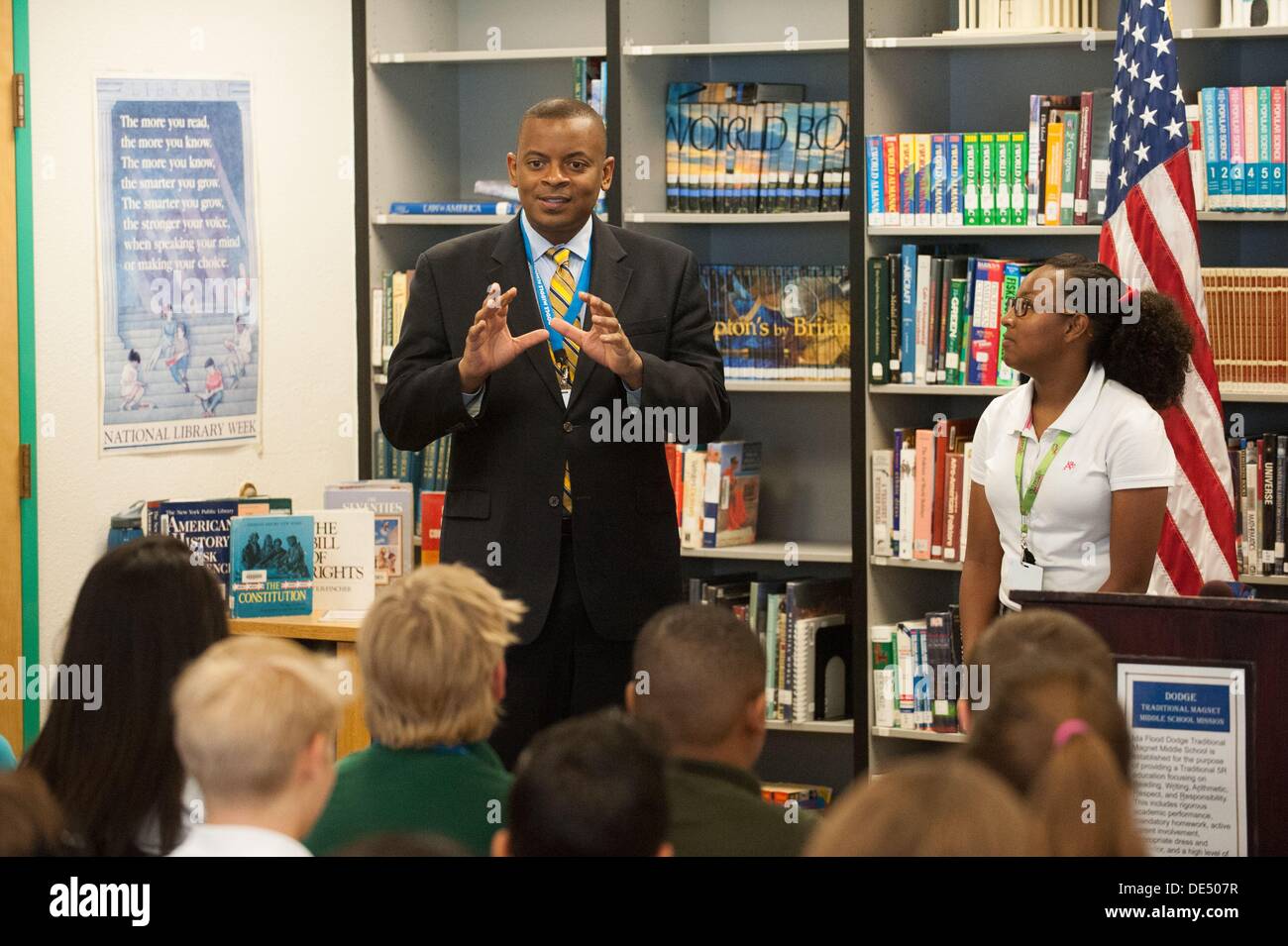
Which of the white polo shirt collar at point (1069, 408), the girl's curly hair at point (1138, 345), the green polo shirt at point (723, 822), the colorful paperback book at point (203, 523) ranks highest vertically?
the girl's curly hair at point (1138, 345)

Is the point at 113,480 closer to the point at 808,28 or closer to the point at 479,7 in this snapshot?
the point at 479,7

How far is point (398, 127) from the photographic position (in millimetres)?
4773

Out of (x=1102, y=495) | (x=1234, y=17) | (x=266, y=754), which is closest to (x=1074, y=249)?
(x=1234, y=17)

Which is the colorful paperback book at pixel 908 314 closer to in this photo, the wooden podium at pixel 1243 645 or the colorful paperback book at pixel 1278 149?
the colorful paperback book at pixel 1278 149

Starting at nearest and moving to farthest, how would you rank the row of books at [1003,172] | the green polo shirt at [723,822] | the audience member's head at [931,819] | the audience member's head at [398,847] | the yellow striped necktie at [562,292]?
the audience member's head at [931,819]
the audience member's head at [398,847]
the green polo shirt at [723,822]
the yellow striped necktie at [562,292]
the row of books at [1003,172]

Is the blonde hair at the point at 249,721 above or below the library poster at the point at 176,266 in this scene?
below

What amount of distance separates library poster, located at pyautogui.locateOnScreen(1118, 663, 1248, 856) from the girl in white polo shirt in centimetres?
75

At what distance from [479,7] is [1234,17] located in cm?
219

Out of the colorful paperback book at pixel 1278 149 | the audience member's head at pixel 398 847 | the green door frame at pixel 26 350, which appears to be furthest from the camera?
the green door frame at pixel 26 350

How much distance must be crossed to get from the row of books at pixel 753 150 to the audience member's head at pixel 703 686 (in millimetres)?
2341

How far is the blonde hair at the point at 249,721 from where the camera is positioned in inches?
69.5

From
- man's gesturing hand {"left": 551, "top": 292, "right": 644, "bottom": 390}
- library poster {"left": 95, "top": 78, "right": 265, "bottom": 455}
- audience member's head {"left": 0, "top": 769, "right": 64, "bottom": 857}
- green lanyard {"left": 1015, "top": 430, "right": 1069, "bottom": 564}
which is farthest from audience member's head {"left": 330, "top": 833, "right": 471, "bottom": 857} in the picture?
library poster {"left": 95, "top": 78, "right": 265, "bottom": 455}

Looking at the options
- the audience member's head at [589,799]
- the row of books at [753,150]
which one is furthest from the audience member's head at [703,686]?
the row of books at [753,150]
